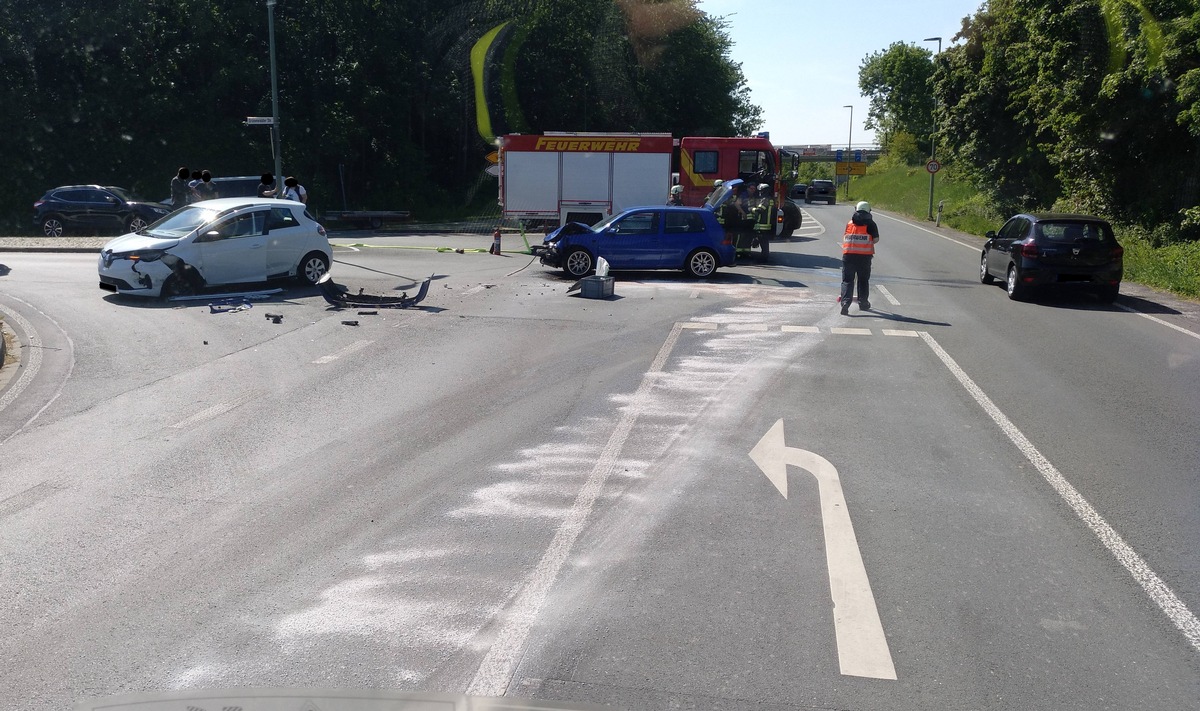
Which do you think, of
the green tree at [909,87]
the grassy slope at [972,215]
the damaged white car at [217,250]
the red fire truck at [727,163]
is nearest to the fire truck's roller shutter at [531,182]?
the red fire truck at [727,163]

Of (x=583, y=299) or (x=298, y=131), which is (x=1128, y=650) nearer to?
(x=583, y=299)

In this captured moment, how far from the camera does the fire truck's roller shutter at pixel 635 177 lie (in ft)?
85.7

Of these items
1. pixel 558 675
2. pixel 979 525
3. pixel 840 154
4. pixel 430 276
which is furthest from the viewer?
pixel 840 154

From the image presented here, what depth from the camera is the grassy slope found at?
66.8 feet

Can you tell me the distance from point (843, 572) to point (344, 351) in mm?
8025

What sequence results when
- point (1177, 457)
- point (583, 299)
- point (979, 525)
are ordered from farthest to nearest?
point (583, 299) < point (1177, 457) < point (979, 525)

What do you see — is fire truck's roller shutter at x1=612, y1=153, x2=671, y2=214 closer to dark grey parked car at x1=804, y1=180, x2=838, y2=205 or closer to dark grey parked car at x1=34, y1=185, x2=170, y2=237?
dark grey parked car at x1=34, y1=185, x2=170, y2=237

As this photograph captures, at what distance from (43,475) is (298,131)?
113ft

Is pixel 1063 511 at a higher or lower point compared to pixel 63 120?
lower

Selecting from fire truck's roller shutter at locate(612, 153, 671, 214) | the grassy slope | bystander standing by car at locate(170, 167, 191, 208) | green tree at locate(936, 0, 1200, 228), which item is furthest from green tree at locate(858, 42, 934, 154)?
bystander standing by car at locate(170, 167, 191, 208)

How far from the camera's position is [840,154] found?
3088 inches

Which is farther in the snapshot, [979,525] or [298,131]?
[298,131]

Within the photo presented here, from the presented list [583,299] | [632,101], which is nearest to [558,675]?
[583,299]

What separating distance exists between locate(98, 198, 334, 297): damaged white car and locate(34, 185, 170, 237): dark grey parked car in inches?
519
